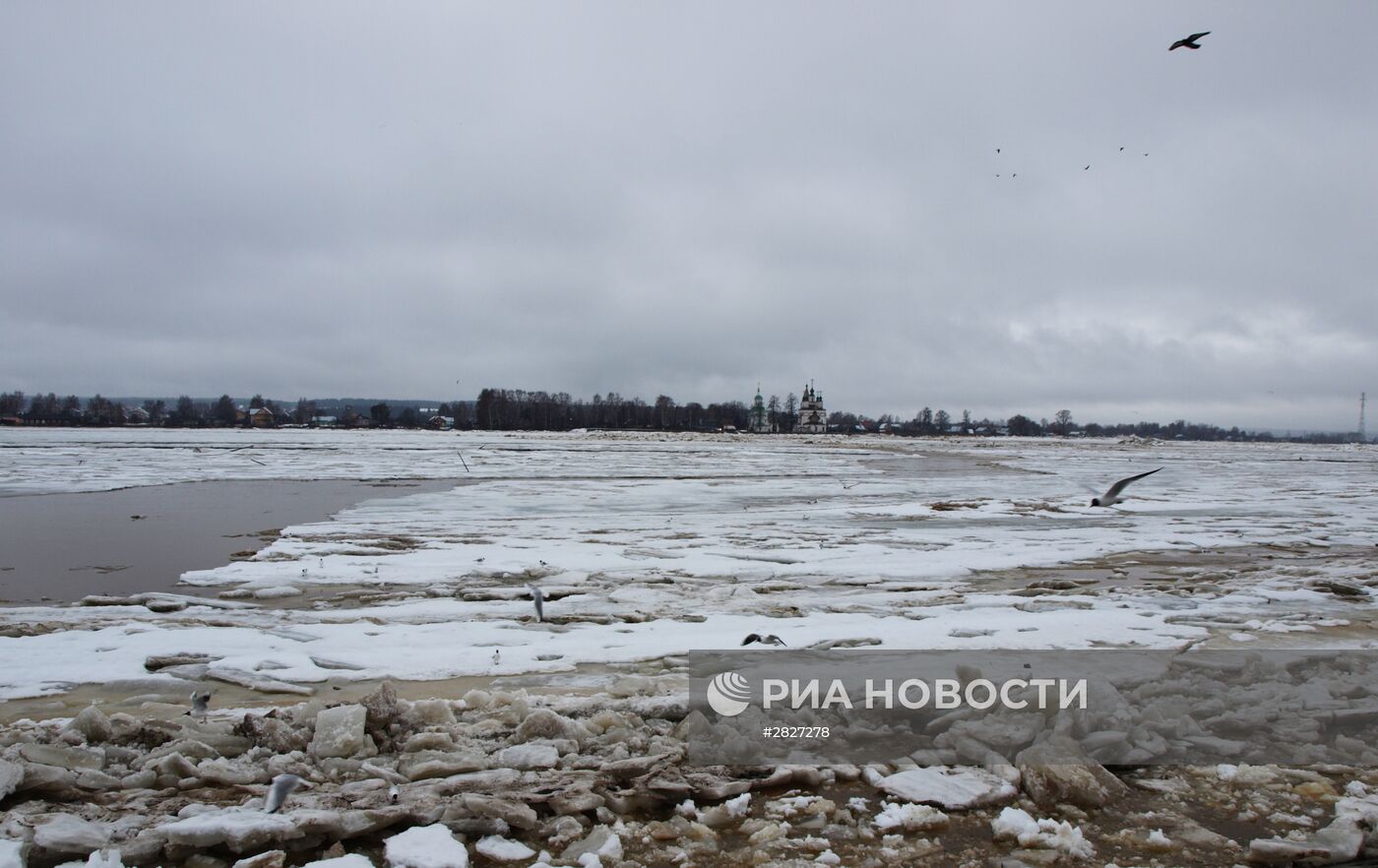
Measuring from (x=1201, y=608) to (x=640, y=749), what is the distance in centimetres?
564

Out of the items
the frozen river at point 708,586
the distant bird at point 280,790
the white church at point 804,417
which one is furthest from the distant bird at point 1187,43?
the white church at point 804,417

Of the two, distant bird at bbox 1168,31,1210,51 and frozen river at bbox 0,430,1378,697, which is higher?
distant bird at bbox 1168,31,1210,51

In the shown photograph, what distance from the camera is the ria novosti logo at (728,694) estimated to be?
A: 4.22m

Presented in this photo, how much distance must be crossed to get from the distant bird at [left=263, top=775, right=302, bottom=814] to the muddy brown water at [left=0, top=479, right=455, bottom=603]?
18.1ft

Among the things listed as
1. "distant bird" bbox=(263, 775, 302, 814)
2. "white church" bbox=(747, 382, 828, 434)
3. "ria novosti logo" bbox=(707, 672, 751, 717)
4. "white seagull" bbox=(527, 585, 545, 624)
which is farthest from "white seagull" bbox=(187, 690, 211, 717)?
"white church" bbox=(747, 382, 828, 434)

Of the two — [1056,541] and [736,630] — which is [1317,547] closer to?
[1056,541]

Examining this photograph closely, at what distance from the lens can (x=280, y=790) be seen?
3.14 metres

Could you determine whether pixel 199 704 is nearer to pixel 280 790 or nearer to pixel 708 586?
pixel 280 790

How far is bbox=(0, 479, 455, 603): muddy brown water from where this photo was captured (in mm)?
8234

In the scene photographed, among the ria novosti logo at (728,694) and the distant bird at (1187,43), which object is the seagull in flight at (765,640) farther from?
the distant bird at (1187,43)

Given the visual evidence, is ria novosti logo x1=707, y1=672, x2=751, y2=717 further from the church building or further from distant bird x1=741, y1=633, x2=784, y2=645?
the church building

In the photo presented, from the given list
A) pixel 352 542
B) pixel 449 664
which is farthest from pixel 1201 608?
pixel 352 542

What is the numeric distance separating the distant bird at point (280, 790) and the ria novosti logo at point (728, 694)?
2.08 m

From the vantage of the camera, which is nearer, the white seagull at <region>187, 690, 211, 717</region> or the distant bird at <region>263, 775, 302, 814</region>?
the distant bird at <region>263, 775, 302, 814</region>
